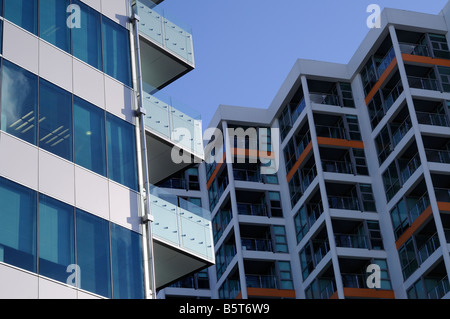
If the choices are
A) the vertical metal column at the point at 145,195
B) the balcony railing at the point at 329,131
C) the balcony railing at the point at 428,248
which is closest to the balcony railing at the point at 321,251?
the balcony railing at the point at 428,248

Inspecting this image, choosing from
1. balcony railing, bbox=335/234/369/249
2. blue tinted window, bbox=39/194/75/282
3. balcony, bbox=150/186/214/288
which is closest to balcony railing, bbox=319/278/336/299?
balcony railing, bbox=335/234/369/249

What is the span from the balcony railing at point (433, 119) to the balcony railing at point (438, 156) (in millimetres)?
1982

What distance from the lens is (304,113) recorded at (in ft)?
202

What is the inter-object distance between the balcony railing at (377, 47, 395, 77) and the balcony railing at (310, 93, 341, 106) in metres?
5.04

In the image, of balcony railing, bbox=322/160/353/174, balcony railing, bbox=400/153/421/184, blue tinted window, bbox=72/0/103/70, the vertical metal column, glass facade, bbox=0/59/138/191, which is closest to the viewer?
glass facade, bbox=0/59/138/191

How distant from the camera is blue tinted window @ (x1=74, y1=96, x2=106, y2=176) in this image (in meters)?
21.0

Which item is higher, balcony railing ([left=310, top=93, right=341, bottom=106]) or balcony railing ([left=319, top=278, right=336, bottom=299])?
balcony railing ([left=310, top=93, right=341, bottom=106])

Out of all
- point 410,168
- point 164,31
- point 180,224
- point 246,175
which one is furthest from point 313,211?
point 180,224

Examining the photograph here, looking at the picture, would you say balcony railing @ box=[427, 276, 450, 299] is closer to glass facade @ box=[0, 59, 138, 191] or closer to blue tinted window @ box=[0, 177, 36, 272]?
glass facade @ box=[0, 59, 138, 191]

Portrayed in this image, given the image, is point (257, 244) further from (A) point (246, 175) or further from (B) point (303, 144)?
(B) point (303, 144)

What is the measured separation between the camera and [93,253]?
64.6 ft

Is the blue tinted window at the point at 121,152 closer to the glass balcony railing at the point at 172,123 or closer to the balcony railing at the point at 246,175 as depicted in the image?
the glass balcony railing at the point at 172,123

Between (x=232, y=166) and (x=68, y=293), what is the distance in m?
47.5
